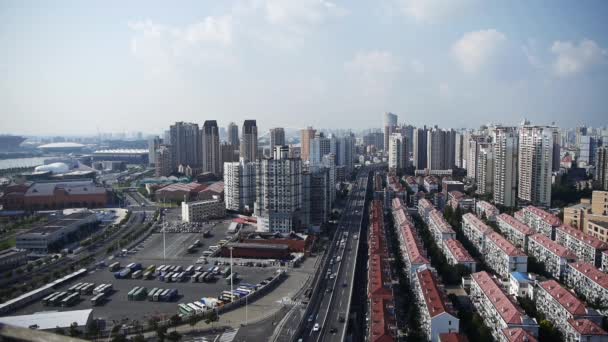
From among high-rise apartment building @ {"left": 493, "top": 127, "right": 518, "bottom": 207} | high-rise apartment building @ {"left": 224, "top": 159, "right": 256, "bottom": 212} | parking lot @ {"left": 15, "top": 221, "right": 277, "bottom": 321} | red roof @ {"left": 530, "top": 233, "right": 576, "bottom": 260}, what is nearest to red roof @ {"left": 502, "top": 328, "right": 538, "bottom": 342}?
red roof @ {"left": 530, "top": 233, "right": 576, "bottom": 260}

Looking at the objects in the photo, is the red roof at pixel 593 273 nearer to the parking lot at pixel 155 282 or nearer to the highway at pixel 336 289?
the highway at pixel 336 289

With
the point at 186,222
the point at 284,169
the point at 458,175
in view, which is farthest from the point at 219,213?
the point at 458,175

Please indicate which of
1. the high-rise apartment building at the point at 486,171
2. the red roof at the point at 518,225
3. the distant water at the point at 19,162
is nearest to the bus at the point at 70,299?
the red roof at the point at 518,225

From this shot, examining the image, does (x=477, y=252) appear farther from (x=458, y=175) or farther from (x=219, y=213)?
(x=458, y=175)

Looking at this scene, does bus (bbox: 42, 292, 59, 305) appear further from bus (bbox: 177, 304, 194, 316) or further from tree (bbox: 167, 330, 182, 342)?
tree (bbox: 167, 330, 182, 342)

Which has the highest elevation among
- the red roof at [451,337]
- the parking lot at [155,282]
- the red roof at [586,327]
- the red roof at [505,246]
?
the red roof at [505,246]
